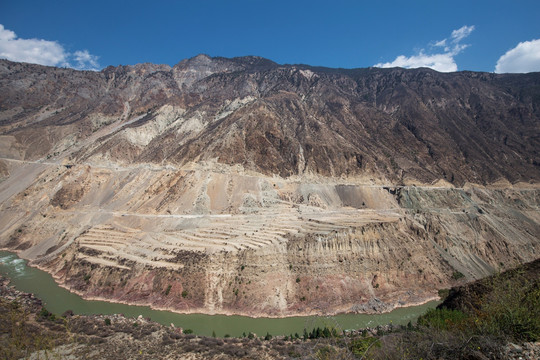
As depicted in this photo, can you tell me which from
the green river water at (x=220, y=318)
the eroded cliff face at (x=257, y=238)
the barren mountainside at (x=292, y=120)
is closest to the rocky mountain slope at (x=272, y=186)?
the eroded cliff face at (x=257, y=238)

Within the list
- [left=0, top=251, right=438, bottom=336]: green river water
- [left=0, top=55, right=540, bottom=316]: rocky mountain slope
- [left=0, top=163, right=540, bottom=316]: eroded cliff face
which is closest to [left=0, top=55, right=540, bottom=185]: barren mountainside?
[left=0, top=55, right=540, bottom=316]: rocky mountain slope

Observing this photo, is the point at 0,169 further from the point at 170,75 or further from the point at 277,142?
the point at 170,75

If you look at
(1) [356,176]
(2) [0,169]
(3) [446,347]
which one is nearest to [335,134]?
(1) [356,176]

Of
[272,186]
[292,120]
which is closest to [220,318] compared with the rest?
[272,186]

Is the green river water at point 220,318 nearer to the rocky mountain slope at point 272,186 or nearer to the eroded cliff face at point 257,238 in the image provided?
the eroded cliff face at point 257,238

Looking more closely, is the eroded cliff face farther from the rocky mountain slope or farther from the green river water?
the green river water
